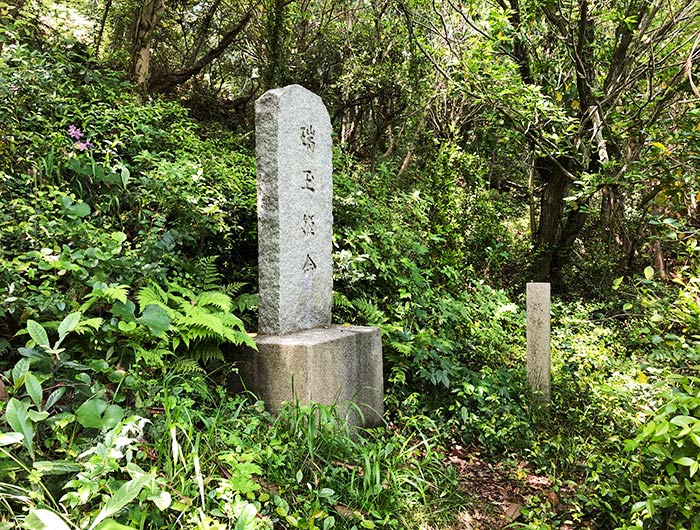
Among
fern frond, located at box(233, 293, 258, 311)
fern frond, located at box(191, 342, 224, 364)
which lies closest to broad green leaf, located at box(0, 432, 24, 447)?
fern frond, located at box(191, 342, 224, 364)

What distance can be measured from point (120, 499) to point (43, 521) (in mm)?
205

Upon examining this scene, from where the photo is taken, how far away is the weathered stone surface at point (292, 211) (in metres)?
3.42

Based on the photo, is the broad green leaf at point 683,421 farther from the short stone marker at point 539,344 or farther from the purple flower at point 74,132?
the purple flower at point 74,132

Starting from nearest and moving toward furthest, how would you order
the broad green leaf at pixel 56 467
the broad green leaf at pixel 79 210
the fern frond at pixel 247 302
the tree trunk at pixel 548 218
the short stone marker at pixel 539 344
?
the broad green leaf at pixel 56 467
the broad green leaf at pixel 79 210
the fern frond at pixel 247 302
the short stone marker at pixel 539 344
the tree trunk at pixel 548 218

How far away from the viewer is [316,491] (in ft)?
7.80

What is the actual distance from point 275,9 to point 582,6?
4968mm

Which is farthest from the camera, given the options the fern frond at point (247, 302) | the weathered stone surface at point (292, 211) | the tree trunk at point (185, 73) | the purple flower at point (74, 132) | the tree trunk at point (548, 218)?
the tree trunk at point (185, 73)

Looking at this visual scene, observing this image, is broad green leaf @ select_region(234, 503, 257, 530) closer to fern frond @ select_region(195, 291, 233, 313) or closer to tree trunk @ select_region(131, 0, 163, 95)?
fern frond @ select_region(195, 291, 233, 313)

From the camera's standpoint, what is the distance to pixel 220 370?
3.31 m

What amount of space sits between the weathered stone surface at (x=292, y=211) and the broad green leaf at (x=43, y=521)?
208cm

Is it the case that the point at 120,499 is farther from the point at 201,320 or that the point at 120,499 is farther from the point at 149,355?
the point at 201,320

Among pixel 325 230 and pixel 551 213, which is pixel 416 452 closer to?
pixel 325 230

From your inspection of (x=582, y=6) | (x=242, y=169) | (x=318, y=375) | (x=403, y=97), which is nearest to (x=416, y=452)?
(x=318, y=375)

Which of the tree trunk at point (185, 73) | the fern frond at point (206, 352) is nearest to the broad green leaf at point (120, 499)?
the fern frond at point (206, 352)
